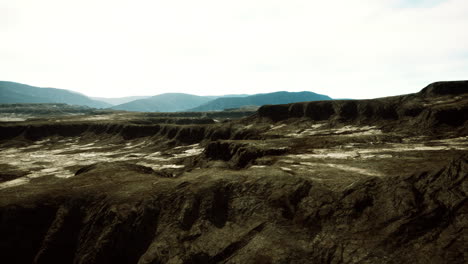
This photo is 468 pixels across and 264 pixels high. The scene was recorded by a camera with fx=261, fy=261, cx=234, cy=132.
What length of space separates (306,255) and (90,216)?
31771 mm

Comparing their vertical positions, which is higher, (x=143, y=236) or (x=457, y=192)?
(x=457, y=192)

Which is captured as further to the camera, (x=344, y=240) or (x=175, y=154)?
(x=175, y=154)

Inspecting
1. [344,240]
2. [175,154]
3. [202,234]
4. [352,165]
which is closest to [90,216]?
[202,234]

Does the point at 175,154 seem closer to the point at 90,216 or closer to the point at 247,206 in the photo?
the point at 90,216

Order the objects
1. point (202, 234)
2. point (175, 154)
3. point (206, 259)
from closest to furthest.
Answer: point (206, 259) < point (202, 234) < point (175, 154)

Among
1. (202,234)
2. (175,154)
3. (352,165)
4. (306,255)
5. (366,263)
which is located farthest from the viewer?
(175,154)

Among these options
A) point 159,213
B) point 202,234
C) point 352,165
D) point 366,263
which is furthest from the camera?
point 352,165

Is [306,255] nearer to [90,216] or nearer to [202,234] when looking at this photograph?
[202,234]

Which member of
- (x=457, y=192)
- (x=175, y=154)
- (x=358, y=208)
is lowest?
(x=175, y=154)

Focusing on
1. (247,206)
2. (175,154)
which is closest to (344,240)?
(247,206)

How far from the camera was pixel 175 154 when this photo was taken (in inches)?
4178

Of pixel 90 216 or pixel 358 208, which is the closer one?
pixel 358 208

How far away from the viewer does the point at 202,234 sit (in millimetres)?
34188

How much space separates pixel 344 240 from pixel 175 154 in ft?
281
